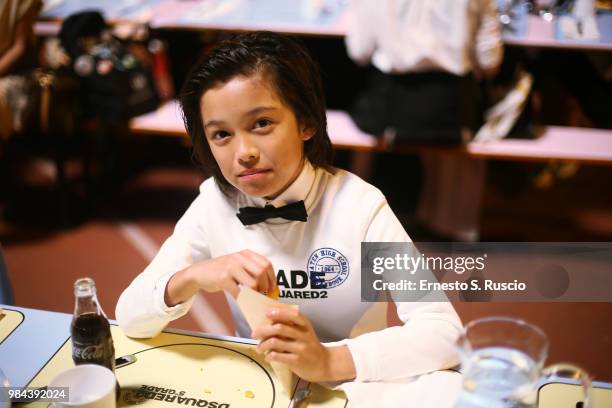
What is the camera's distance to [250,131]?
1185mm

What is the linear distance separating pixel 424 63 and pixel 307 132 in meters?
1.35

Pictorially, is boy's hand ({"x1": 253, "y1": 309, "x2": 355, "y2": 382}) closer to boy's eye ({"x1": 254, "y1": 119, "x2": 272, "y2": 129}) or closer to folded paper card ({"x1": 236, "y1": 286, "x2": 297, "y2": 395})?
folded paper card ({"x1": 236, "y1": 286, "x2": 297, "y2": 395})

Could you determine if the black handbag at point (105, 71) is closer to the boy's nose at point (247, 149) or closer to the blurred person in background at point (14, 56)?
the blurred person in background at point (14, 56)

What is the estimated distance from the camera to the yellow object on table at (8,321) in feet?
4.26

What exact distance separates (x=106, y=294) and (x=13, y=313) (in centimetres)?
130

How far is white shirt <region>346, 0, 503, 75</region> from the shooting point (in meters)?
2.40

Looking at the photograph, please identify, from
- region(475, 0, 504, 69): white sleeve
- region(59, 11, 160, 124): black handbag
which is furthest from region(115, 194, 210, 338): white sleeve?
region(59, 11, 160, 124): black handbag

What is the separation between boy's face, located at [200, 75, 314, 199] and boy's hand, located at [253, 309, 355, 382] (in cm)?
28

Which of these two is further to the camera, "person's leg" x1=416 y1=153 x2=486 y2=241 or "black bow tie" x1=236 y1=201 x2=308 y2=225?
"person's leg" x1=416 y1=153 x2=486 y2=241

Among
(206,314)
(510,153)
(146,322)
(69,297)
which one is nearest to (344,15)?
(510,153)

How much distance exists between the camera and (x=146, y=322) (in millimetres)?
1262

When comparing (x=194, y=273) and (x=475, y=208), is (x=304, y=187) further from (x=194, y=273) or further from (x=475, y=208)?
(x=475, y=208)

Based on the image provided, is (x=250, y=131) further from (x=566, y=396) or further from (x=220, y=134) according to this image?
(x=566, y=396)

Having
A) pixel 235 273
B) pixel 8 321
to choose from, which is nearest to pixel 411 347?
pixel 235 273
